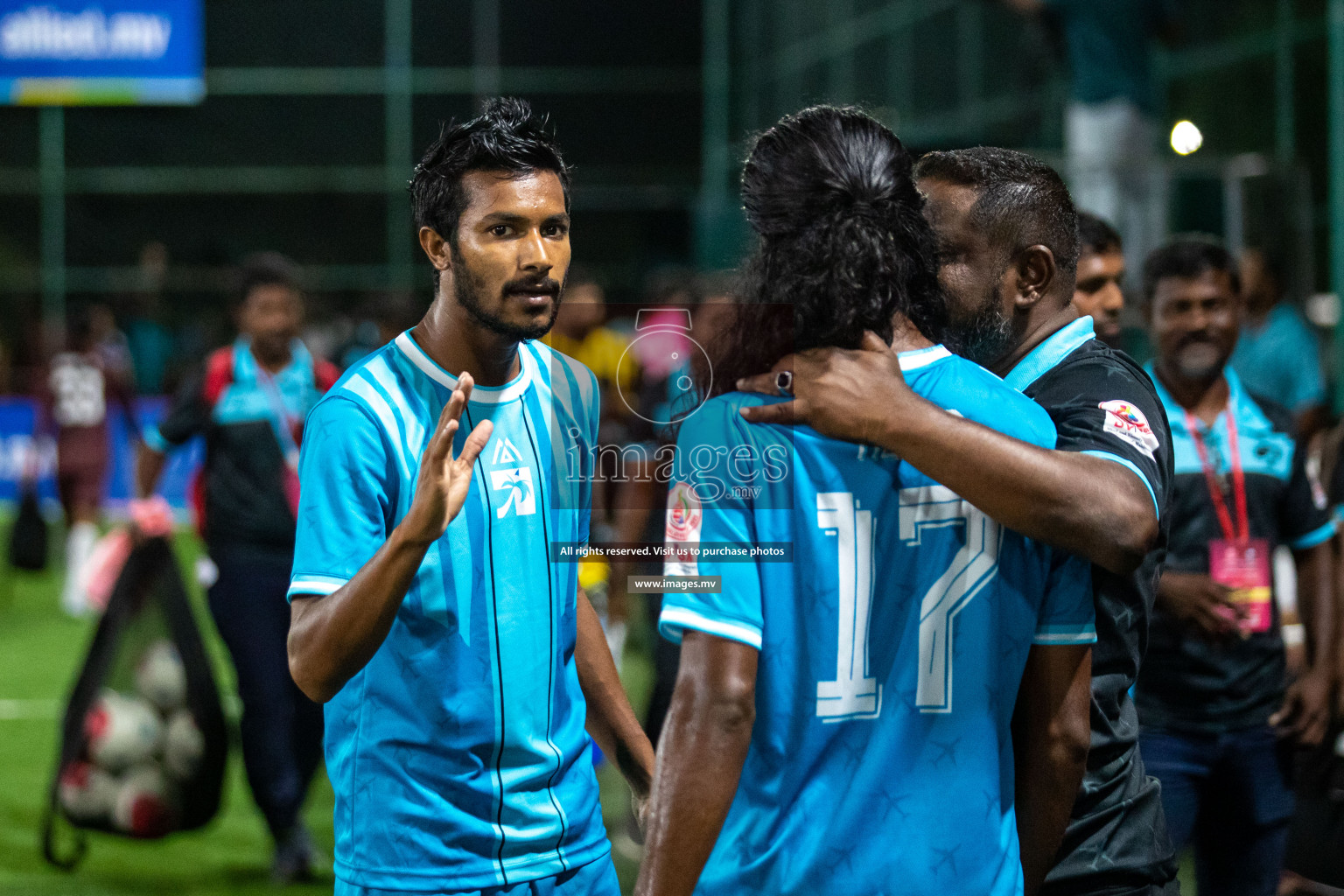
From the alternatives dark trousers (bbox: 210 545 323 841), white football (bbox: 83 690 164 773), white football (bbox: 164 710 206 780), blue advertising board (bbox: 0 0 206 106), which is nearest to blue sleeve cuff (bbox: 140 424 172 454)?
dark trousers (bbox: 210 545 323 841)

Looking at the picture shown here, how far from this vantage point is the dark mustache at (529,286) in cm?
249

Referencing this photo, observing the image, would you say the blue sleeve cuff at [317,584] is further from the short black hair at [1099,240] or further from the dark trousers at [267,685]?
the dark trousers at [267,685]

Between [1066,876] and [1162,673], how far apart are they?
1.58 m

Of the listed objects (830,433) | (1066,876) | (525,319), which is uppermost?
(525,319)

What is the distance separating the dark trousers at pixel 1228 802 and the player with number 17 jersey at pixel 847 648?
1960mm

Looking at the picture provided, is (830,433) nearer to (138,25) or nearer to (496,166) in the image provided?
(496,166)

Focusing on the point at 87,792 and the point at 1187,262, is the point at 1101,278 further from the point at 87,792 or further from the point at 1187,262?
the point at 87,792

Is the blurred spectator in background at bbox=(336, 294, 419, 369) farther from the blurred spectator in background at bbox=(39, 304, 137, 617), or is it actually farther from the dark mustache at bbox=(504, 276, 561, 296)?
the dark mustache at bbox=(504, 276, 561, 296)

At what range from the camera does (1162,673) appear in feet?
12.5

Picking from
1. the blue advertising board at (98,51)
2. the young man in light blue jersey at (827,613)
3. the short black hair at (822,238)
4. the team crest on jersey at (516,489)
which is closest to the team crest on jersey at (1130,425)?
the young man in light blue jersey at (827,613)

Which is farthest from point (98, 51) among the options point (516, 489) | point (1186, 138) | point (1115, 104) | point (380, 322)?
point (516, 489)

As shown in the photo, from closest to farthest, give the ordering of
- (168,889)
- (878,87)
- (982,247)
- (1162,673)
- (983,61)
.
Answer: (982,247) < (1162,673) < (168,889) < (983,61) < (878,87)

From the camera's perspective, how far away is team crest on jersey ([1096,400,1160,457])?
2.19 m

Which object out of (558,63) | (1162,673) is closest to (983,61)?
(558,63)
